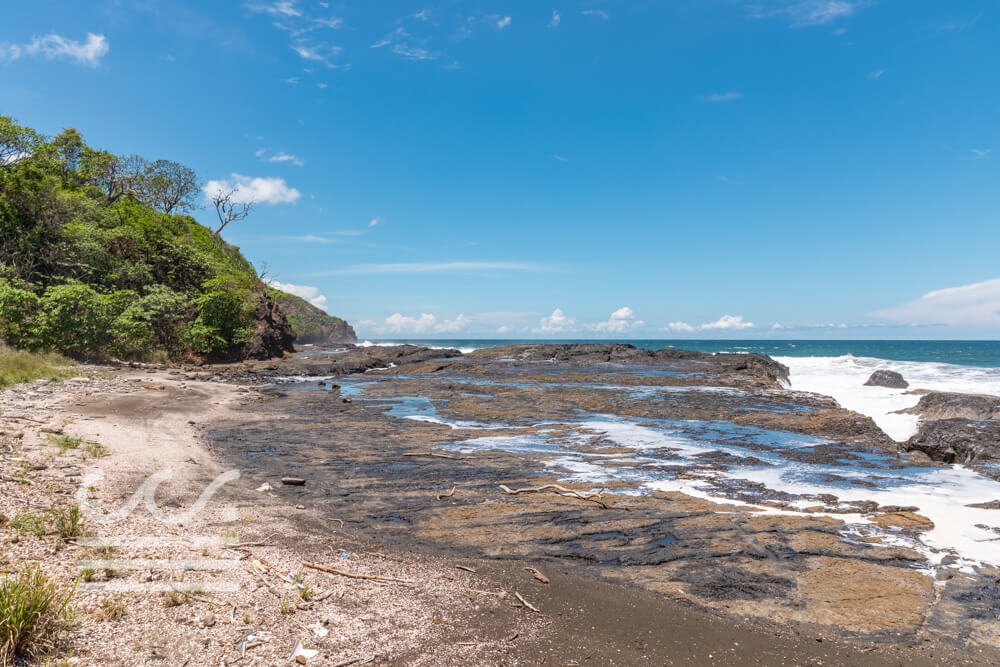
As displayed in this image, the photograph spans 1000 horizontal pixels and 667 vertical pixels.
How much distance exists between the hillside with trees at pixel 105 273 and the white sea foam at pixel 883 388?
35.5 m

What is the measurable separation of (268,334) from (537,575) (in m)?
43.4

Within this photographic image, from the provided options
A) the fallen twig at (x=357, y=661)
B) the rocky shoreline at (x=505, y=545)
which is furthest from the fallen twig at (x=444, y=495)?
the fallen twig at (x=357, y=661)

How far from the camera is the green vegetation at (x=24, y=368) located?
17.0m

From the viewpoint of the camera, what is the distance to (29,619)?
390 cm

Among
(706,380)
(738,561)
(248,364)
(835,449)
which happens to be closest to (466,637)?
(738,561)

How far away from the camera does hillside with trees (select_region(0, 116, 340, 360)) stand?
24.6m

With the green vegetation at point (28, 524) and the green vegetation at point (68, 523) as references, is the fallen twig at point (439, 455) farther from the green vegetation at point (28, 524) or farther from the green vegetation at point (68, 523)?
the green vegetation at point (28, 524)

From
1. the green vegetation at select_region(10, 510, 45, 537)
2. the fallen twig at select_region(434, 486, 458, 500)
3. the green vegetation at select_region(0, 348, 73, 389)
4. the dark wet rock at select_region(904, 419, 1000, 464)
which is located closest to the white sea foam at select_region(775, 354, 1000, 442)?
the dark wet rock at select_region(904, 419, 1000, 464)

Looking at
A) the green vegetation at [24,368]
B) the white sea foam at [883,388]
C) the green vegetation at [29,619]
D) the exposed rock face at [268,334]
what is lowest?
Answer: the white sea foam at [883,388]

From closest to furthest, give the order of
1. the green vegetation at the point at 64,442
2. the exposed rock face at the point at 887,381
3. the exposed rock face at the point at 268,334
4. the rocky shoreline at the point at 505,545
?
the rocky shoreline at the point at 505,545 → the green vegetation at the point at 64,442 → the exposed rock face at the point at 887,381 → the exposed rock face at the point at 268,334

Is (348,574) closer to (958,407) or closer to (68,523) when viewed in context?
(68,523)

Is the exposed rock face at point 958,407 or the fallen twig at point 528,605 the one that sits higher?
the exposed rock face at point 958,407

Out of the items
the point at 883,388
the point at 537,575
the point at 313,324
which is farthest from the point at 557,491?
the point at 313,324

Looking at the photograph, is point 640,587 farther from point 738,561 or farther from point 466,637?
point 466,637
